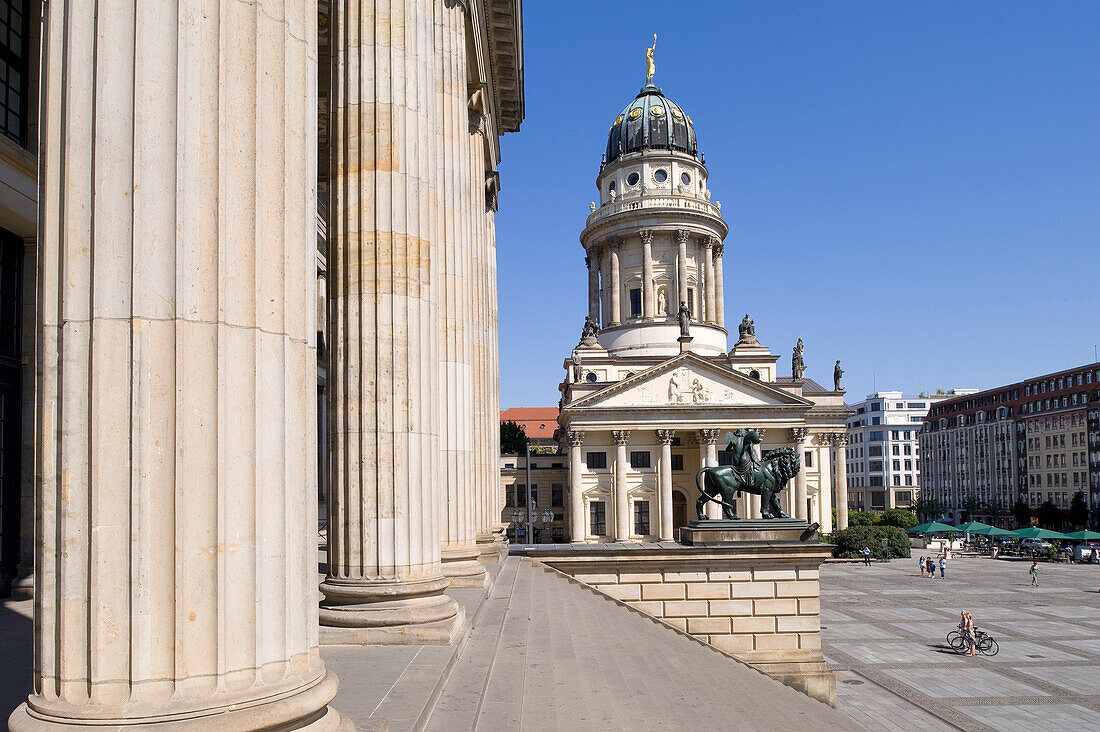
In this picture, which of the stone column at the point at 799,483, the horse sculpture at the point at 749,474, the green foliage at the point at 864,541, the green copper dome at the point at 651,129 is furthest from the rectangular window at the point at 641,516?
the horse sculpture at the point at 749,474

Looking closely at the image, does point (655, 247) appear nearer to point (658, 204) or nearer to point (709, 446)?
point (658, 204)

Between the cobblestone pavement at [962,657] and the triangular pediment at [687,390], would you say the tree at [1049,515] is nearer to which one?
the triangular pediment at [687,390]

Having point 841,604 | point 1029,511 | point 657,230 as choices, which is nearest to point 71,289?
point 841,604

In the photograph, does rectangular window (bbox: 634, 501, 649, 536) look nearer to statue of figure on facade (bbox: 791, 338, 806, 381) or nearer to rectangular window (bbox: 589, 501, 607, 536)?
rectangular window (bbox: 589, 501, 607, 536)

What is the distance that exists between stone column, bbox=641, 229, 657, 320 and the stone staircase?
2697 inches

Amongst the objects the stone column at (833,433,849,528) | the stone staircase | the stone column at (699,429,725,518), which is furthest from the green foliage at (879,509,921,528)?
the stone staircase

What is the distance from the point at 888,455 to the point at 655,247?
86.9 meters

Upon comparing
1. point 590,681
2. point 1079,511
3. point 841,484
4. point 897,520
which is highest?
point 590,681

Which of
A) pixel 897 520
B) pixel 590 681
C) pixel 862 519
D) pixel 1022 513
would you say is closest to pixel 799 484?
pixel 862 519

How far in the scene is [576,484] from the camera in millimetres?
72312

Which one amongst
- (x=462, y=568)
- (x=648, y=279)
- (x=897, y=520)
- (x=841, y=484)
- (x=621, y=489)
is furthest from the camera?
(x=648, y=279)

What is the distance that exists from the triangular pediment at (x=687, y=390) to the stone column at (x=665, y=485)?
2.70 metres

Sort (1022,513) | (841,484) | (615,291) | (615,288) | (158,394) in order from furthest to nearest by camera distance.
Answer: (1022,513)
(615,291)
(615,288)
(841,484)
(158,394)

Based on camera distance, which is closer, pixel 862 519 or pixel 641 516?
pixel 641 516
